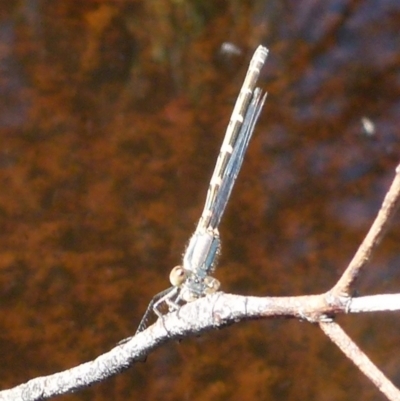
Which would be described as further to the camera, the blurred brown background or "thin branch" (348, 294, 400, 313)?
the blurred brown background

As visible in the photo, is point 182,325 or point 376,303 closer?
point 376,303

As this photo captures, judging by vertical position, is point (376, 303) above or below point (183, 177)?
below

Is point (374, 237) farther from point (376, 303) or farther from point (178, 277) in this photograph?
point (178, 277)

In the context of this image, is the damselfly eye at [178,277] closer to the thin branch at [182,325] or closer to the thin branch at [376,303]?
the thin branch at [182,325]

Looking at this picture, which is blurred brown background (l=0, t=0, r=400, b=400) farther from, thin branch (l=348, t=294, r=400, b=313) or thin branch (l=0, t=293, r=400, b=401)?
thin branch (l=348, t=294, r=400, b=313)

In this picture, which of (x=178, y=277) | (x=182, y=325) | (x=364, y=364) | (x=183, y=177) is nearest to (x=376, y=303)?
(x=364, y=364)

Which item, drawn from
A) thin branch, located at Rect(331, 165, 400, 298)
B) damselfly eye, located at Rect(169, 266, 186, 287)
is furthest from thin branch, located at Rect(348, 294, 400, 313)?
damselfly eye, located at Rect(169, 266, 186, 287)
